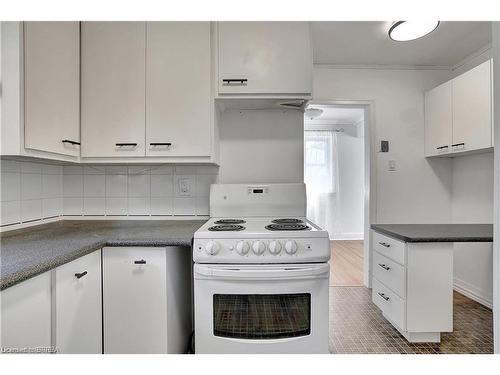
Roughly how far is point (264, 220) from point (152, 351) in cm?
95

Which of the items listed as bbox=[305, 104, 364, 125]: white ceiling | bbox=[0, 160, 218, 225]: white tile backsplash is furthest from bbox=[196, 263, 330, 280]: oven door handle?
bbox=[305, 104, 364, 125]: white ceiling

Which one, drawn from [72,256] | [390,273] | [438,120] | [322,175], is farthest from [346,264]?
[72,256]

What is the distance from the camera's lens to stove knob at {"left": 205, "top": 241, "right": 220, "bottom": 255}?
1.33m

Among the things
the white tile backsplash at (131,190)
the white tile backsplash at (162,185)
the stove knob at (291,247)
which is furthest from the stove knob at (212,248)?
the white tile backsplash at (162,185)

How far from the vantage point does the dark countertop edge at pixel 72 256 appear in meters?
0.82

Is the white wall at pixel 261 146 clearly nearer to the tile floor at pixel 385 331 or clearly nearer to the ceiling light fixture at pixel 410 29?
the ceiling light fixture at pixel 410 29

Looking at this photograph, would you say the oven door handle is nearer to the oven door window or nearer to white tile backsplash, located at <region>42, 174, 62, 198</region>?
the oven door window

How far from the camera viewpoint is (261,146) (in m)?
2.07

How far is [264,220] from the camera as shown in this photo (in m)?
1.81

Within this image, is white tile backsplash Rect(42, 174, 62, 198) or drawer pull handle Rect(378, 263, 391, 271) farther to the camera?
drawer pull handle Rect(378, 263, 391, 271)

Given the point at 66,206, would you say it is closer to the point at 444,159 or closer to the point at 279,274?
the point at 279,274

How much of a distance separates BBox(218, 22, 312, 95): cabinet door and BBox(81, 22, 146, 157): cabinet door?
20.4 inches

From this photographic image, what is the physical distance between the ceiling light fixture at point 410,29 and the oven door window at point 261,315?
187 cm
